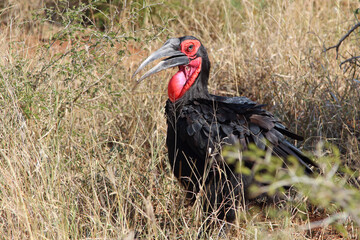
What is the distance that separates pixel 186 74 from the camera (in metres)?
3.79

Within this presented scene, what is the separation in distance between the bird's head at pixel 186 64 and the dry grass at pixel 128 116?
0.24 meters

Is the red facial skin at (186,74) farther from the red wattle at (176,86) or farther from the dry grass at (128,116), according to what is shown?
the dry grass at (128,116)

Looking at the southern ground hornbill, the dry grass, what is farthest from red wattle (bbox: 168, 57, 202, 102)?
the dry grass

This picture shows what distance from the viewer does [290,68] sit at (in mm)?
4820

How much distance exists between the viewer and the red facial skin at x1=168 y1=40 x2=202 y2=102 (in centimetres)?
371

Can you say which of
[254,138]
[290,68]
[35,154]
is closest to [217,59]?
[290,68]

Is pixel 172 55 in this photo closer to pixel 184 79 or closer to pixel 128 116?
pixel 184 79

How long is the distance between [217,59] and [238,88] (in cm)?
44

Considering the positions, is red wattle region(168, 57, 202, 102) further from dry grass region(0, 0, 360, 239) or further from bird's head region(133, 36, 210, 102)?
dry grass region(0, 0, 360, 239)

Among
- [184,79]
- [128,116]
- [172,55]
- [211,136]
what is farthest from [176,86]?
[128,116]

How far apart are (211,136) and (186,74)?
0.64 metres

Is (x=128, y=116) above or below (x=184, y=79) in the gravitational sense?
below

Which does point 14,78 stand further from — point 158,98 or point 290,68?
point 290,68

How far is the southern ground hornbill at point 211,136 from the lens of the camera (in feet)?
11.1
